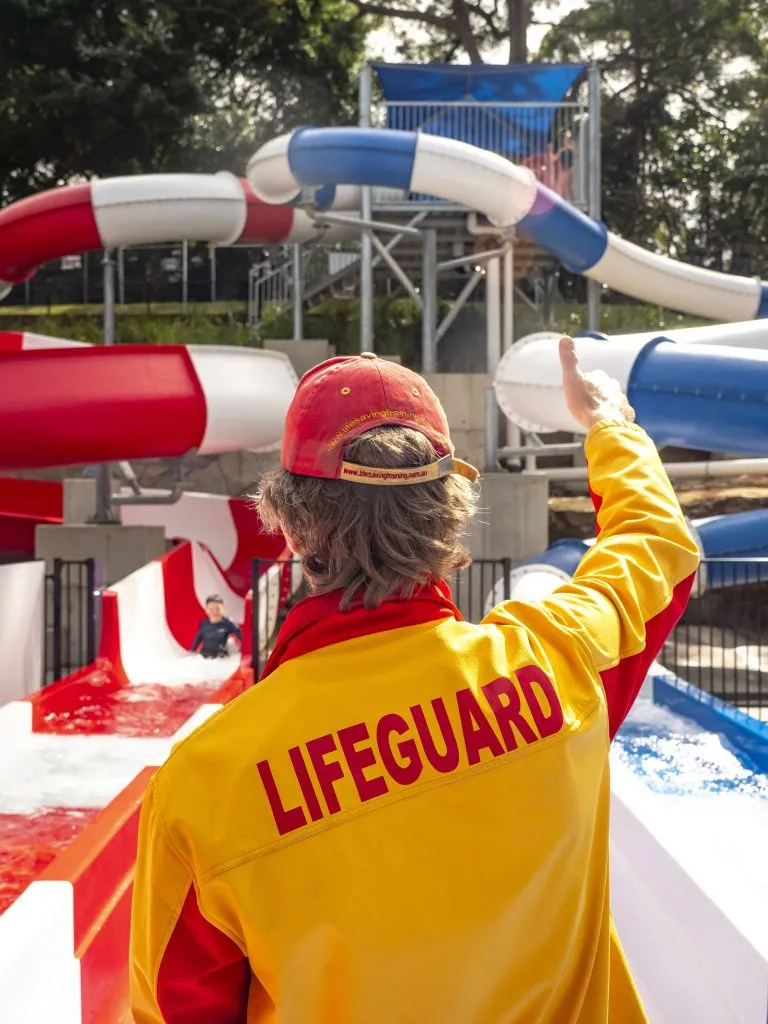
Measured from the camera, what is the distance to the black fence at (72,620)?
893cm

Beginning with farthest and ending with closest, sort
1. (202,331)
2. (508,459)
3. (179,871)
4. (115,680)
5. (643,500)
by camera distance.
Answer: (202,331), (508,459), (115,680), (643,500), (179,871)

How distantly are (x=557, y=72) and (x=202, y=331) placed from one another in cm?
581

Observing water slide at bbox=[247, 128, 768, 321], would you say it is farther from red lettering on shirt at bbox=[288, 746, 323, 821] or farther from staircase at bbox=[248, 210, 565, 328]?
red lettering on shirt at bbox=[288, 746, 323, 821]

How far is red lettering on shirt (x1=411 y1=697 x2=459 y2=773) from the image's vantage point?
4.02 feet

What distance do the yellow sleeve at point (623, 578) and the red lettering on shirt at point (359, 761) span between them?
26cm

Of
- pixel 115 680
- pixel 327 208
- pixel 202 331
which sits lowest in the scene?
pixel 115 680

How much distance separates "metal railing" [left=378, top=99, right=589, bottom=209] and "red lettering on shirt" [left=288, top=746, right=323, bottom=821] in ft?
39.6

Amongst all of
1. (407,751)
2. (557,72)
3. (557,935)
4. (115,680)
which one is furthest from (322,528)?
(557,72)

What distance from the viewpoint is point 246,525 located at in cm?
1282

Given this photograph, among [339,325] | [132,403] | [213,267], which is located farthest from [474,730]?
[213,267]

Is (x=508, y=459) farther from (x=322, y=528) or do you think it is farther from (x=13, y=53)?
(x=13, y=53)

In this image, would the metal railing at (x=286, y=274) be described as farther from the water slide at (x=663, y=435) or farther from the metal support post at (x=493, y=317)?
the water slide at (x=663, y=435)

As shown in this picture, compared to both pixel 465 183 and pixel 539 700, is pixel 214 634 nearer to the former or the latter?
pixel 465 183

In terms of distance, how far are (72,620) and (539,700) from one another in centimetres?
925
